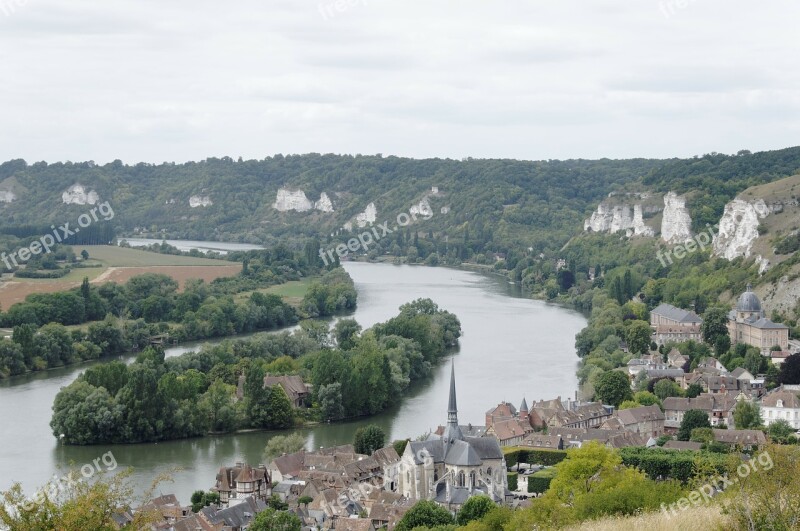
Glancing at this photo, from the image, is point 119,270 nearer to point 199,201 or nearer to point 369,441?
point 369,441

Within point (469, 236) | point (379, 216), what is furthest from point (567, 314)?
point (379, 216)

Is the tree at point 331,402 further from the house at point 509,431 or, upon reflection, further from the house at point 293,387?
the house at point 509,431

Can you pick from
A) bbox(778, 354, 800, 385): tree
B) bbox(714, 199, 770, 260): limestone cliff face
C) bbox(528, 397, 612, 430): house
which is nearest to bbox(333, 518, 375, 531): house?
bbox(528, 397, 612, 430): house

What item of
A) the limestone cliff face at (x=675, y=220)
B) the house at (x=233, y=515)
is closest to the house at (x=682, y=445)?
the house at (x=233, y=515)

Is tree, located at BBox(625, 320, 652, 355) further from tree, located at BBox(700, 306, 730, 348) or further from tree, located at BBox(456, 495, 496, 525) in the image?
tree, located at BBox(456, 495, 496, 525)

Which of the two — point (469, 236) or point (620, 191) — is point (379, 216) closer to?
point (469, 236)
